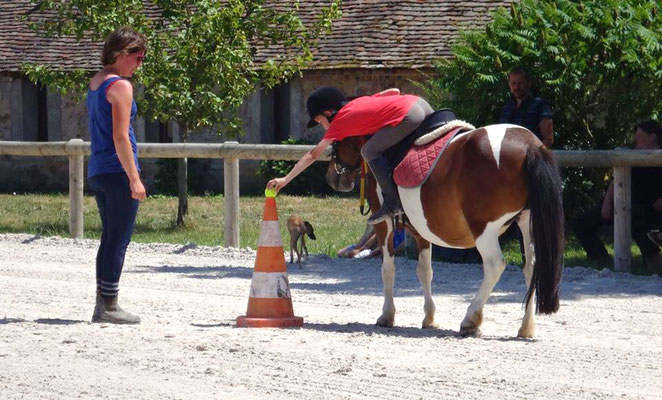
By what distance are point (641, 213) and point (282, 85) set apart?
1798 cm

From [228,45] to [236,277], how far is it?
24.6ft

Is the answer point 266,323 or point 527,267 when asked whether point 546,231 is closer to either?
point 527,267

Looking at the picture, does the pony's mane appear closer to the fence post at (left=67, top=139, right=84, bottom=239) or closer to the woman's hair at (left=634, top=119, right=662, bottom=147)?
the woman's hair at (left=634, top=119, right=662, bottom=147)

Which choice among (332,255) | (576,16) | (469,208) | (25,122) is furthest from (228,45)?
(25,122)

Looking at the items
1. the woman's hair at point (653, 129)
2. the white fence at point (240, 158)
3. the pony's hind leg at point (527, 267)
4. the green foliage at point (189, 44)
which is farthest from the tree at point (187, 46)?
the pony's hind leg at point (527, 267)

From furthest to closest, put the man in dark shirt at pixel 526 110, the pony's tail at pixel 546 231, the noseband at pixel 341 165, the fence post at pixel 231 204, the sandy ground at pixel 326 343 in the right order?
1. the fence post at pixel 231 204
2. the man in dark shirt at pixel 526 110
3. the noseband at pixel 341 165
4. the pony's tail at pixel 546 231
5. the sandy ground at pixel 326 343

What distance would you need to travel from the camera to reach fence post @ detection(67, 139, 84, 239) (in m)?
16.4

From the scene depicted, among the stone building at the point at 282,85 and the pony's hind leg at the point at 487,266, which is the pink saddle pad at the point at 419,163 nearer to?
the pony's hind leg at the point at 487,266

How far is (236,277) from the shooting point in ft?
41.7

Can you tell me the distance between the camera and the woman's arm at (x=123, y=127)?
358 inches

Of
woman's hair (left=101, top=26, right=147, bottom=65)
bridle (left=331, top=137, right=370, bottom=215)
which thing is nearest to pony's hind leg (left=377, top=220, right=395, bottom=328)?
bridle (left=331, top=137, right=370, bottom=215)

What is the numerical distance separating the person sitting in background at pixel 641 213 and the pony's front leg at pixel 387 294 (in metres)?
4.05

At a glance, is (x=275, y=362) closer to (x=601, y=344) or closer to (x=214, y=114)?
(x=601, y=344)

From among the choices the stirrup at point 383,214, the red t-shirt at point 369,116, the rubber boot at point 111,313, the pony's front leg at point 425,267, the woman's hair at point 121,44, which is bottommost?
the rubber boot at point 111,313
